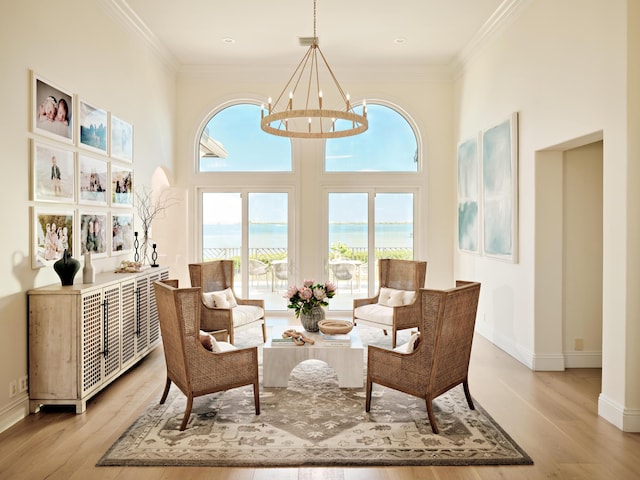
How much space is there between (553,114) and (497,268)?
6.29 feet

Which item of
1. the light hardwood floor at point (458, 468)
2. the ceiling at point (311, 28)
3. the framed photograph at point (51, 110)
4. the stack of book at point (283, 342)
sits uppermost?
the ceiling at point (311, 28)

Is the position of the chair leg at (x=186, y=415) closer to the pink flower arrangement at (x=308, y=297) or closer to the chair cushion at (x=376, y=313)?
the pink flower arrangement at (x=308, y=297)

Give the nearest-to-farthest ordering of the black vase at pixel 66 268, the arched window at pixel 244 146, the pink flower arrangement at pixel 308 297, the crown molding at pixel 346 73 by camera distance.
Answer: the black vase at pixel 66 268 < the pink flower arrangement at pixel 308 297 < the crown molding at pixel 346 73 < the arched window at pixel 244 146

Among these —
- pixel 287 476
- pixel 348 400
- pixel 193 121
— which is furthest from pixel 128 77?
pixel 287 476

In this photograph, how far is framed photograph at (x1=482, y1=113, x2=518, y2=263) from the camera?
4.85 metres

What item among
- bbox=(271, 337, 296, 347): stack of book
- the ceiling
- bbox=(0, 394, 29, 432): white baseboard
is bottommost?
bbox=(0, 394, 29, 432): white baseboard

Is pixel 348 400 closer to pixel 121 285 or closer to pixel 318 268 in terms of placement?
pixel 121 285

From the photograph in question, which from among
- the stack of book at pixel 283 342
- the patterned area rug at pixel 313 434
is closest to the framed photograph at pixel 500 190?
the patterned area rug at pixel 313 434

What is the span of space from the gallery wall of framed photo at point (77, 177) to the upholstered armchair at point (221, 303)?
2.96ft

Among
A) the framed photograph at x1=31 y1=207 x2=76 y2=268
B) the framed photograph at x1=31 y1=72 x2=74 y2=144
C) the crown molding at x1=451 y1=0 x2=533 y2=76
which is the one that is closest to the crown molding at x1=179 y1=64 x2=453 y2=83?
the crown molding at x1=451 y1=0 x2=533 y2=76

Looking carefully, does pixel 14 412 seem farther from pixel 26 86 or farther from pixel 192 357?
pixel 26 86

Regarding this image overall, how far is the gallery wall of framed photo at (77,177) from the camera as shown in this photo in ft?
11.7

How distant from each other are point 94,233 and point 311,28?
3467mm

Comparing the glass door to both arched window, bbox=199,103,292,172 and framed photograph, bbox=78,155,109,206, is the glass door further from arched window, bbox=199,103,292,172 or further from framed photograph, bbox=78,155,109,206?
framed photograph, bbox=78,155,109,206
